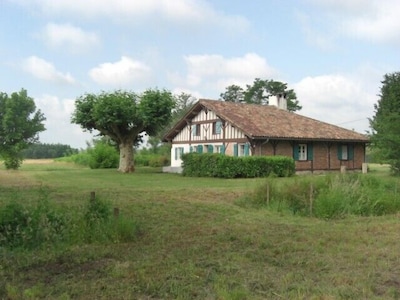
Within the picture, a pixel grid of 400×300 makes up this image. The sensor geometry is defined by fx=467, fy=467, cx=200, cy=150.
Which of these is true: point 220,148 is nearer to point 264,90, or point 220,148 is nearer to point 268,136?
point 268,136

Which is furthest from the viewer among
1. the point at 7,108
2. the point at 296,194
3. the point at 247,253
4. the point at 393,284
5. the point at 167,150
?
the point at 7,108

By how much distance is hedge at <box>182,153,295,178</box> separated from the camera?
27281mm

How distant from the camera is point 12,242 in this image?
7.43 metres

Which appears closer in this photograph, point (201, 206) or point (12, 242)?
point (12, 242)

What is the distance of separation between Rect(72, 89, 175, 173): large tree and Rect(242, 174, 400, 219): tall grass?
2006 centimetres

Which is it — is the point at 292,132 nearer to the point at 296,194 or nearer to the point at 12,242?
the point at 296,194

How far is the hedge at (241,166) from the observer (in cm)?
2728

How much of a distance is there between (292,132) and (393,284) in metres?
26.9

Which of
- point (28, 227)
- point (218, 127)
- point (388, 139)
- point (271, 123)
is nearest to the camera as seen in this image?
point (28, 227)

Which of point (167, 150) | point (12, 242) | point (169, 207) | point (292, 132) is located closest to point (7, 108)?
point (167, 150)

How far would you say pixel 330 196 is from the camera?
38.5 ft

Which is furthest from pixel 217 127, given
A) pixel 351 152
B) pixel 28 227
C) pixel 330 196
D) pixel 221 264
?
pixel 221 264

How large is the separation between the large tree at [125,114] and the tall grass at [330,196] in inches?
790

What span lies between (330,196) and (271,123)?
21.5m
